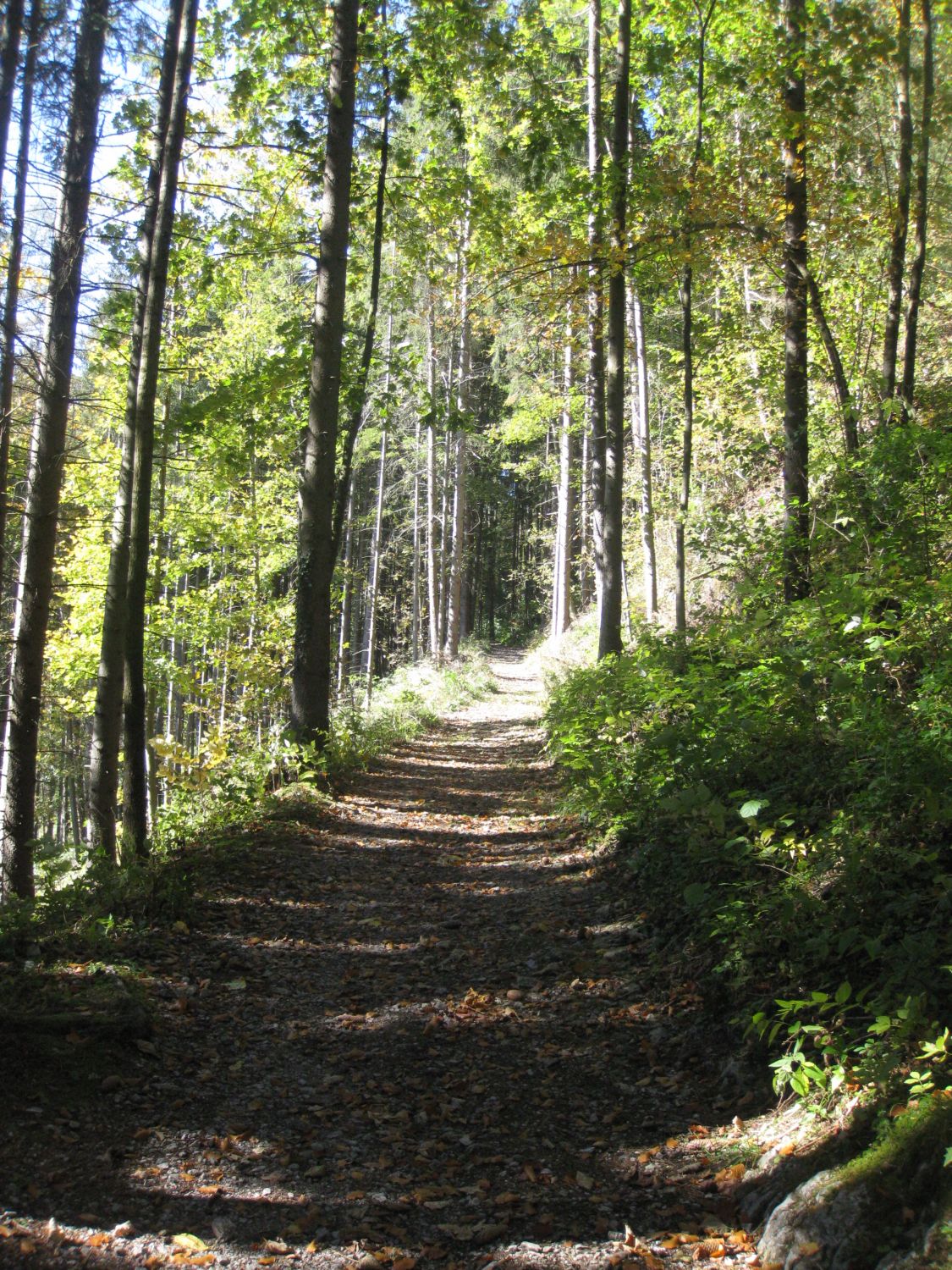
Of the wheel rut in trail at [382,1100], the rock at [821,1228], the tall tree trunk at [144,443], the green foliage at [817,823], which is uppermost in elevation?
the tall tree trunk at [144,443]

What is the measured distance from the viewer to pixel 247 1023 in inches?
167

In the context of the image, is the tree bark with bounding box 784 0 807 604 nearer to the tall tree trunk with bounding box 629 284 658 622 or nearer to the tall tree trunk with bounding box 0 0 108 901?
the tall tree trunk with bounding box 0 0 108 901

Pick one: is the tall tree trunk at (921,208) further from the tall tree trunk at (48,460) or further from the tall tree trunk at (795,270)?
the tall tree trunk at (48,460)

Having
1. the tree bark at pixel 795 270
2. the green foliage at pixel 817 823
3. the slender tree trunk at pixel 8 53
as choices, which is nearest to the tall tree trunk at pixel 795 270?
the tree bark at pixel 795 270

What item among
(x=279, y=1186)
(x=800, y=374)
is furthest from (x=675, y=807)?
(x=800, y=374)

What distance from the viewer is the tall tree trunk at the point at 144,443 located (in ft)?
25.6

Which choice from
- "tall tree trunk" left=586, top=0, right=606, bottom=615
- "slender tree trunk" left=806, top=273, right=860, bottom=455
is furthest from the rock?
"tall tree trunk" left=586, top=0, right=606, bottom=615

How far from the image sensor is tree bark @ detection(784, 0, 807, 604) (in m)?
8.34

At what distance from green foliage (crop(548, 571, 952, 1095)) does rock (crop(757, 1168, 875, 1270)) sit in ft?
1.20

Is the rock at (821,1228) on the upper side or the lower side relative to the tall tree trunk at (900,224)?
lower

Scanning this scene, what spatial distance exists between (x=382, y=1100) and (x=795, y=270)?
877cm

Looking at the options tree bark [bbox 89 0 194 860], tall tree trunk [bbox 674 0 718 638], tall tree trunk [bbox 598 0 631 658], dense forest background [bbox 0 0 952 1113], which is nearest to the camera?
dense forest background [bbox 0 0 952 1113]

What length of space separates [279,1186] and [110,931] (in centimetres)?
226

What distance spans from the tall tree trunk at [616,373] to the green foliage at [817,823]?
190 inches
